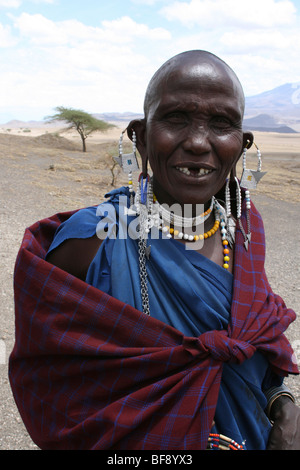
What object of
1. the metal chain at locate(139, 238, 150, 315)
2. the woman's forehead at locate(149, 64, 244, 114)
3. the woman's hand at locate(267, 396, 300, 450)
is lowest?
the woman's hand at locate(267, 396, 300, 450)

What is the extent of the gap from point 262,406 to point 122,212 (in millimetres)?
979

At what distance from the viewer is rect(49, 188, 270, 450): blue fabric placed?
4.70ft

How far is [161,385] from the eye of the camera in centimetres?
132

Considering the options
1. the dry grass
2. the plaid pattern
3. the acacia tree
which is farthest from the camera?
the acacia tree

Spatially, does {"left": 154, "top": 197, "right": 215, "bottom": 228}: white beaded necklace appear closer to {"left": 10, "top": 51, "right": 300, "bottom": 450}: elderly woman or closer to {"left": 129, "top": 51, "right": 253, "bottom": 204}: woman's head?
{"left": 10, "top": 51, "right": 300, "bottom": 450}: elderly woman

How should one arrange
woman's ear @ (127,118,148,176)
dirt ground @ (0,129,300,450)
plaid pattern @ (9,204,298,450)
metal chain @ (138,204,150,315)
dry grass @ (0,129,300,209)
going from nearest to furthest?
plaid pattern @ (9,204,298,450), metal chain @ (138,204,150,315), woman's ear @ (127,118,148,176), dirt ground @ (0,129,300,450), dry grass @ (0,129,300,209)

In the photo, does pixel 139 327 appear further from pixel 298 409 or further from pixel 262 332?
pixel 298 409

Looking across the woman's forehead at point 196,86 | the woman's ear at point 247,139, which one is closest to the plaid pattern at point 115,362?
the woman's ear at point 247,139

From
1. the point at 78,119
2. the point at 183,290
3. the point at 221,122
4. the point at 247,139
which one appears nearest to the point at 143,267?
the point at 183,290

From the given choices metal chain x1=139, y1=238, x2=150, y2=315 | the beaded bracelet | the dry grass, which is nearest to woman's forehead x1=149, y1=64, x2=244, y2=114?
metal chain x1=139, y1=238, x2=150, y2=315

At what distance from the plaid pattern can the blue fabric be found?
0.07m

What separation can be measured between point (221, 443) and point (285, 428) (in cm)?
28

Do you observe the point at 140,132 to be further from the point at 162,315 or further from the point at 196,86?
the point at 162,315

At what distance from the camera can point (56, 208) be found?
8883mm
